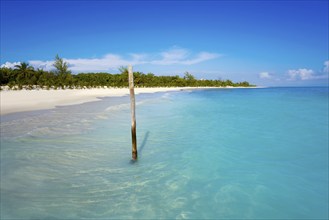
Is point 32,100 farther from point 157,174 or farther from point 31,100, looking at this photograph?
point 157,174

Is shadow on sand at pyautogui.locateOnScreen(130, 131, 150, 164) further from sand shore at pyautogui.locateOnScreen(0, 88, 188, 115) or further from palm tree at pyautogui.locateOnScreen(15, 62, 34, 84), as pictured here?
palm tree at pyautogui.locateOnScreen(15, 62, 34, 84)

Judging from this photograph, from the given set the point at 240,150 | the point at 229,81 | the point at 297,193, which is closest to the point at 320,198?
the point at 297,193

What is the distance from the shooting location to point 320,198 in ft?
22.4

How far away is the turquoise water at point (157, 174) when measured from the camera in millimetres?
5684

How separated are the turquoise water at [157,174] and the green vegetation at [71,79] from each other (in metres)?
27.4

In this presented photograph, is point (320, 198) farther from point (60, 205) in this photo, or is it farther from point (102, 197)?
point (60, 205)

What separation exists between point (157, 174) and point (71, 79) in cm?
4177

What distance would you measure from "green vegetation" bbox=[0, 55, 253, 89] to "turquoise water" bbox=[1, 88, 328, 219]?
27.4 meters

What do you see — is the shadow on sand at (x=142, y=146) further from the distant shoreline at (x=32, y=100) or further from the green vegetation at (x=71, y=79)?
the green vegetation at (x=71, y=79)

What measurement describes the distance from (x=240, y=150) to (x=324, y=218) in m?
5.37

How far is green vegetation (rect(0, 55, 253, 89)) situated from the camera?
3775 cm

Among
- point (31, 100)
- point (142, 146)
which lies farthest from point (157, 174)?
point (31, 100)

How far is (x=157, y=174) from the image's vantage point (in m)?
7.66

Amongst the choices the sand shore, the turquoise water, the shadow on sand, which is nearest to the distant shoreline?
the sand shore
